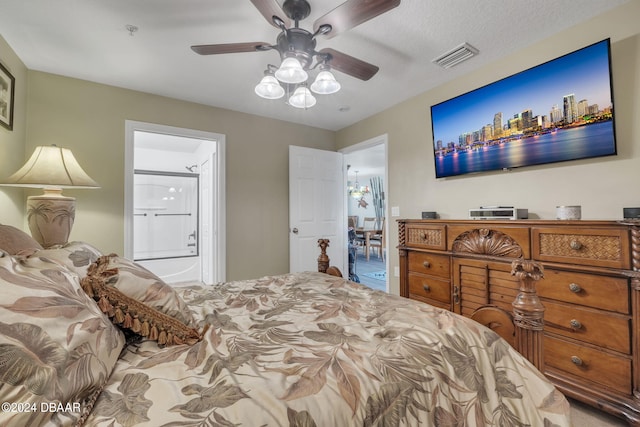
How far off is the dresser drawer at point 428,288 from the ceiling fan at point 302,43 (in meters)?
1.80

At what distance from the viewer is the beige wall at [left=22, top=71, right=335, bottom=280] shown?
104 inches

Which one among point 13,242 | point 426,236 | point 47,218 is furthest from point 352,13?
point 47,218

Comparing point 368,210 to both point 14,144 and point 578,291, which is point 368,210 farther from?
point 14,144

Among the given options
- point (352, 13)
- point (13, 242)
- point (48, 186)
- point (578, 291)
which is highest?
point (352, 13)

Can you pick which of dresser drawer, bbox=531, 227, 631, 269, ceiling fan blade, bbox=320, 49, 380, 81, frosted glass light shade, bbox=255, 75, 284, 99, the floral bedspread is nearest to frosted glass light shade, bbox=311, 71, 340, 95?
ceiling fan blade, bbox=320, 49, 380, 81

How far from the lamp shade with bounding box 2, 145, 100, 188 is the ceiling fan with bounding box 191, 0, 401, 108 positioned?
4.53 feet

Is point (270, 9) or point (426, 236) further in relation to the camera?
point (426, 236)

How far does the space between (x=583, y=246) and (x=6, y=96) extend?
414 centimetres

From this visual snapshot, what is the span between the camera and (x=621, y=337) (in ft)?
5.02

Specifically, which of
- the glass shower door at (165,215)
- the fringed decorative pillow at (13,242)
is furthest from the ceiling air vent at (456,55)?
the glass shower door at (165,215)

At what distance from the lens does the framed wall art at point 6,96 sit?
6.76 feet

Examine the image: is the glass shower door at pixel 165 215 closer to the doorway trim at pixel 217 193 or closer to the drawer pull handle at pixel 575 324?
the doorway trim at pixel 217 193

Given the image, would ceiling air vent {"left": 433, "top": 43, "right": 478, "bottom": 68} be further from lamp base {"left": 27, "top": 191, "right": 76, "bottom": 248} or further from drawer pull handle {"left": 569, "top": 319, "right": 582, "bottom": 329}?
lamp base {"left": 27, "top": 191, "right": 76, "bottom": 248}

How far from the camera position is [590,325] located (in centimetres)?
163
